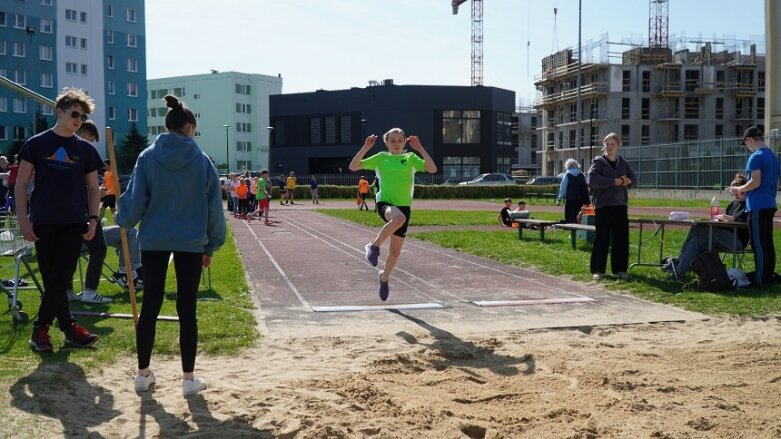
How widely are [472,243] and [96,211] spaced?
10.5 metres

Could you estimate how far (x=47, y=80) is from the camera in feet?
228

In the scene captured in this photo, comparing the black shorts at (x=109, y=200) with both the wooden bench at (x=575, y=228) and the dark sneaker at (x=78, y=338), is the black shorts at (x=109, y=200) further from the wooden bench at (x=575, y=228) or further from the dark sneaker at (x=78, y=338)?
the wooden bench at (x=575, y=228)

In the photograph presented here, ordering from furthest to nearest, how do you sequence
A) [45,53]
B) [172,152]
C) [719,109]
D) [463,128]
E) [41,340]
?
[719,109]
[463,128]
[45,53]
[41,340]
[172,152]

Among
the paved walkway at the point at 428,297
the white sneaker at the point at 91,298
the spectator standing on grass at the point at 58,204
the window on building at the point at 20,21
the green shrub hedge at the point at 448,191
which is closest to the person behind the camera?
the spectator standing on grass at the point at 58,204

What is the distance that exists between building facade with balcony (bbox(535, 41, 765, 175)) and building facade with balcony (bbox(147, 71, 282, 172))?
4360 cm

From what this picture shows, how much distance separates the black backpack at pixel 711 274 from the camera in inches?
356

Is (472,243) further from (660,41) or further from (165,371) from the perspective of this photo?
(660,41)

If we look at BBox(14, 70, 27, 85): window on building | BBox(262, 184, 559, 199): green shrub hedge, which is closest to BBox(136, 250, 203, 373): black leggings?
BBox(262, 184, 559, 199): green shrub hedge

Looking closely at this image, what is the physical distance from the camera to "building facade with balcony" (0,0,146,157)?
66.2m

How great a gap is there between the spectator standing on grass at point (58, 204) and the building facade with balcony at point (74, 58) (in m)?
63.6

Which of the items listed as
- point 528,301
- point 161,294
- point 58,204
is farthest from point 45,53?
point 161,294

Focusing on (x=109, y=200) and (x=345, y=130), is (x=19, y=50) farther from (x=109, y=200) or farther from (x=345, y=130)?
(x=109, y=200)

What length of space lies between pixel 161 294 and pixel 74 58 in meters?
73.2

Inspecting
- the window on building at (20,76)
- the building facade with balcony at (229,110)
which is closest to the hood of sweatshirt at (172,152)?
the window on building at (20,76)
